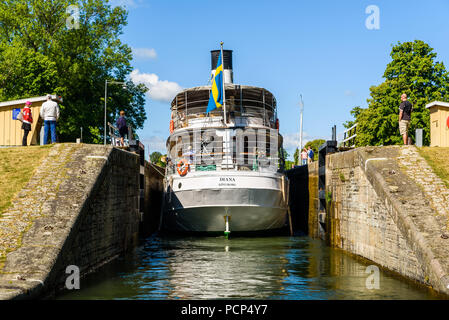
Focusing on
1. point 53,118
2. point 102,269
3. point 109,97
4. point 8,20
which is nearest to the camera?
point 102,269

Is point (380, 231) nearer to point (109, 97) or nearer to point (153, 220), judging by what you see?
point (153, 220)

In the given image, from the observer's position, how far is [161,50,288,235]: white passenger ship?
66.5 ft

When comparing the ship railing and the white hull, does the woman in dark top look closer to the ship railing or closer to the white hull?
the ship railing

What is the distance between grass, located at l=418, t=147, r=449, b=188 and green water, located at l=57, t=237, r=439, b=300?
306 cm

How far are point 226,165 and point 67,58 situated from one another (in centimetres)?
1900

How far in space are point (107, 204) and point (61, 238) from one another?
160 inches

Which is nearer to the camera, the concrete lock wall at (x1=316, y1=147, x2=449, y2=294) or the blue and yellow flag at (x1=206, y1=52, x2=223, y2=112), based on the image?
the concrete lock wall at (x1=316, y1=147, x2=449, y2=294)

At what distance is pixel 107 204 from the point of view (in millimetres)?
14438

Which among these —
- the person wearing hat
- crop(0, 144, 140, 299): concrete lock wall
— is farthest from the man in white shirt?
crop(0, 144, 140, 299): concrete lock wall

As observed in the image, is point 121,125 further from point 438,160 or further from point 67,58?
point 67,58

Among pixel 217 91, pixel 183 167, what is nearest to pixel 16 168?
pixel 183 167

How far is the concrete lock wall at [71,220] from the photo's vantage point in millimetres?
9281


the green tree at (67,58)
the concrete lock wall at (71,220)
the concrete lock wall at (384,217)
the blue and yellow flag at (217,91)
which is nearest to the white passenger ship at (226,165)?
the blue and yellow flag at (217,91)
